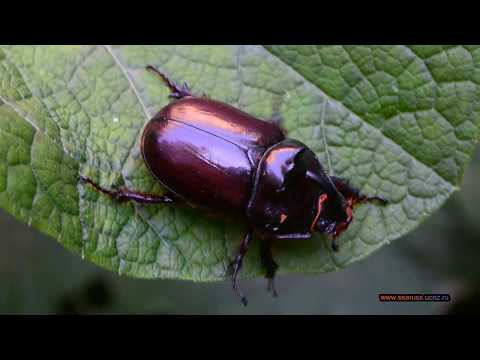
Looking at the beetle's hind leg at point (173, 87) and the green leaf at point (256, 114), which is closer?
the green leaf at point (256, 114)

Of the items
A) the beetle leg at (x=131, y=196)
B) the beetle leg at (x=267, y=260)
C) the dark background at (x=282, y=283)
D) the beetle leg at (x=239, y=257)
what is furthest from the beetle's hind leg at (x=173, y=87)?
the dark background at (x=282, y=283)

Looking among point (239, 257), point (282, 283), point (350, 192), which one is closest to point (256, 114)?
point (350, 192)

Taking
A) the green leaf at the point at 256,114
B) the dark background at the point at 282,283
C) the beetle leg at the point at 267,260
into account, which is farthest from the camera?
the dark background at the point at 282,283

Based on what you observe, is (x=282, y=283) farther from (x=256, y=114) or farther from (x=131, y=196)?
(x=131, y=196)

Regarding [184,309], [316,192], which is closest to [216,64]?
[316,192]

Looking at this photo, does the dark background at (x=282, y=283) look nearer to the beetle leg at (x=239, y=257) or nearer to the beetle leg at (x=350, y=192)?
the beetle leg at (x=239, y=257)

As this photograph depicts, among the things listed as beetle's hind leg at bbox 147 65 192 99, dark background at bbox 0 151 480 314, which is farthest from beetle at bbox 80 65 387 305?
dark background at bbox 0 151 480 314
